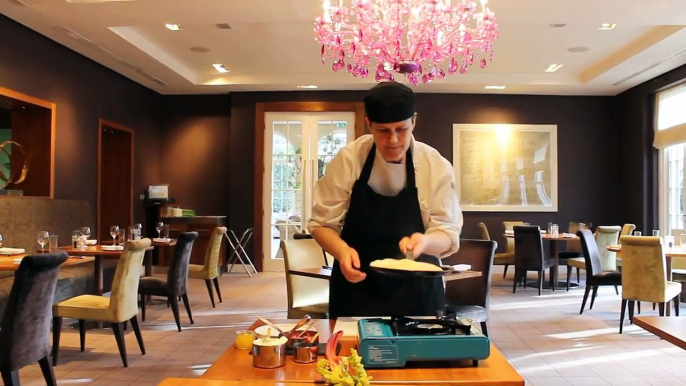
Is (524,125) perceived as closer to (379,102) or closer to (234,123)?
(234,123)

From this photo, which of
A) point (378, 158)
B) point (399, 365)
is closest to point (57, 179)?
point (378, 158)

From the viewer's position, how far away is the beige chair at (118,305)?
13.7 ft

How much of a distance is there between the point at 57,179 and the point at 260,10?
344 cm

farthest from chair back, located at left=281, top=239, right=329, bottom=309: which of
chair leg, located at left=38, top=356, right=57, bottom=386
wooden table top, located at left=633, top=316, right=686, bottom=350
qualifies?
wooden table top, located at left=633, top=316, right=686, bottom=350

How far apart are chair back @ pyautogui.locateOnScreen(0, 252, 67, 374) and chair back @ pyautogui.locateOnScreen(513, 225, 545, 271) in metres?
5.87

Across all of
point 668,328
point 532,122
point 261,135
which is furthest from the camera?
point 532,122

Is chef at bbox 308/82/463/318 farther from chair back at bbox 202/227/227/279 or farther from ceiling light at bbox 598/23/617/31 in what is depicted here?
ceiling light at bbox 598/23/617/31

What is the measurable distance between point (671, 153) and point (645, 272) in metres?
4.22

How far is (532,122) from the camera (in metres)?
9.86

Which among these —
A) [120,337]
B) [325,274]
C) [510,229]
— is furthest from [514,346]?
[510,229]

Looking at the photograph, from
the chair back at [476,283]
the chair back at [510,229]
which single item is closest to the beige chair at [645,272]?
the chair back at [476,283]

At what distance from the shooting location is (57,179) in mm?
6977

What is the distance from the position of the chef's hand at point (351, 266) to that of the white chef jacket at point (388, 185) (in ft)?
0.58

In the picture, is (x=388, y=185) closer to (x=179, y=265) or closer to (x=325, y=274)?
(x=325, y=274)
